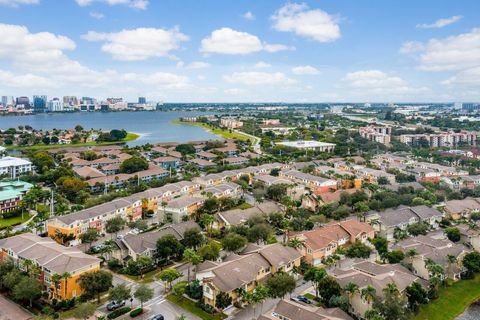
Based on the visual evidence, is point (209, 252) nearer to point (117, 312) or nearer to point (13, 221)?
point (117, 312)

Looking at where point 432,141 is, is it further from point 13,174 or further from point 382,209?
point 13,174

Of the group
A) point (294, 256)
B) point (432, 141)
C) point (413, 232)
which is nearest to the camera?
point (294, 256)

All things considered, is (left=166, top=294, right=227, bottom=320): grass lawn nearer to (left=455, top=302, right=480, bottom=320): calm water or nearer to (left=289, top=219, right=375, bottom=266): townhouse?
(left=289, top=219, right=375, bottom=266): townhouse

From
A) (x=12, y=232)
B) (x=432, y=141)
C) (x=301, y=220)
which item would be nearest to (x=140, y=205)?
(x=12, y=232)

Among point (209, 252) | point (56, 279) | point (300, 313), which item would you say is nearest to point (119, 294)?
point (56, 279)

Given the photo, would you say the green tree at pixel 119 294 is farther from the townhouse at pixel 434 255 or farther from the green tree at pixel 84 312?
the townhouse at pixel 434 255

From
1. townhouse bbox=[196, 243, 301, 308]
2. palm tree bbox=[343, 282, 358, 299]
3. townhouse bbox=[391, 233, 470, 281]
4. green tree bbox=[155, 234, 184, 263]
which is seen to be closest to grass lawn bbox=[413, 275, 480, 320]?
townhouse bbox=[391, 233, 470, 281]
